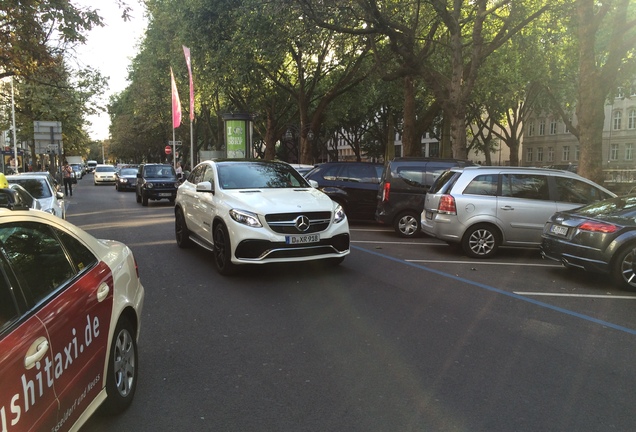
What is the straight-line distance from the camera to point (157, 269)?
27.4ft

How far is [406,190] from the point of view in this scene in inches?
492

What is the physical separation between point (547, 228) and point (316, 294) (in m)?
4.00

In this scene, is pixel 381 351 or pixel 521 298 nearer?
pixel 381 351

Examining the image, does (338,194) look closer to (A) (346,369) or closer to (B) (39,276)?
(A) (346,369)

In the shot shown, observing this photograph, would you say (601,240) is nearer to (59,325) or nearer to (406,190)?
(406,190)

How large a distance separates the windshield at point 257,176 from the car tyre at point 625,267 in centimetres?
471

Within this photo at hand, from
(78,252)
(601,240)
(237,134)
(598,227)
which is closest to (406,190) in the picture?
(598,227)

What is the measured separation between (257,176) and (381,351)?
474cm

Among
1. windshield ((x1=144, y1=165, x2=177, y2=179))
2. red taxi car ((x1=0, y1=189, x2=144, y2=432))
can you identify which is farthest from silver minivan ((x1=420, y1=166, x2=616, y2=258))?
windshield ((x1=144, y1=165, x2=177, y2=179))

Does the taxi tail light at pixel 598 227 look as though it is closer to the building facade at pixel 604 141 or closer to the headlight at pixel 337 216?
the headlight at pixel 337 216

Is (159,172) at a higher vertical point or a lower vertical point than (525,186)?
higher

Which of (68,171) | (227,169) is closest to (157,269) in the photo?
(227,169)

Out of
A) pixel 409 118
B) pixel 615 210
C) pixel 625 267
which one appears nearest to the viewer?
pixel 625 267

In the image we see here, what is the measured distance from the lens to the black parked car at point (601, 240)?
7.13 meters
